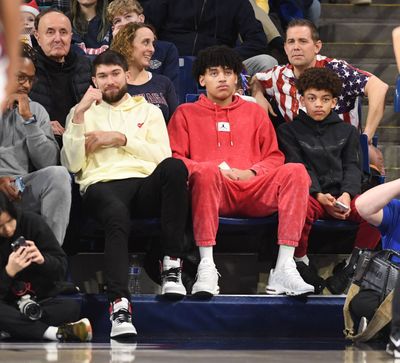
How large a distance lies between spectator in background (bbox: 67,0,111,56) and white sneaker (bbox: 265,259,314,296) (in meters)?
2.16

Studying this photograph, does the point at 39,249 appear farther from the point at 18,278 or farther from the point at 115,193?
the point at 115,193

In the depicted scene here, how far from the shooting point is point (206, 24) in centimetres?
669

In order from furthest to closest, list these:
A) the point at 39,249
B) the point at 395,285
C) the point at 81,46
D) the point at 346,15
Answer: the point at 346,15
the point at 81,46
the point at 39,249
the point at 395,285

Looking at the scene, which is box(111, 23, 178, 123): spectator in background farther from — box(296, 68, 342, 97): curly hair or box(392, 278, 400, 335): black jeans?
box(392, 278, 400, 335): black jeans

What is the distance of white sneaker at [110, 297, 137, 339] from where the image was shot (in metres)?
4.23

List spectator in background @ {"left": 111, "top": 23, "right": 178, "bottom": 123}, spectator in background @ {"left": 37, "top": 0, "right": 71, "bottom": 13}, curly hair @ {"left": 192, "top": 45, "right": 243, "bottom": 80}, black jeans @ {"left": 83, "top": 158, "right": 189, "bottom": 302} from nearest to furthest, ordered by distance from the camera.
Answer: black jeans @ {"left": 83, "top": 158, "right": 189, "bottom": 302}
curly hair @ {"left": 192, "top": 45, "right": 243, "bottom": 80}
spectator in background @ {"left": 111, "top": 23, "right": 178, "bottom": 123}
spectator in background @ {"left": 37, "top": 0, "right": 71, "bottom": 13}

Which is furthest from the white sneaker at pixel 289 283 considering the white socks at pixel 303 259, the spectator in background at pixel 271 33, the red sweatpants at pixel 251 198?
the spectator in background at pixel 271 33

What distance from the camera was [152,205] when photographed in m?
4.65

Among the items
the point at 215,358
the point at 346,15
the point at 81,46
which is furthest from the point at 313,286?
the point at 346,15

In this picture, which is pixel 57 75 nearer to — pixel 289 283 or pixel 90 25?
pixel 90 25

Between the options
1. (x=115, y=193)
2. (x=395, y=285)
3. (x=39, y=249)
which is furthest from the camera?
(x=115, y=193)

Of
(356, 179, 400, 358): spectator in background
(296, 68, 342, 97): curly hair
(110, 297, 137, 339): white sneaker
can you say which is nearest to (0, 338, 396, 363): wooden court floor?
(110, 297, 137, 339): white sneaker

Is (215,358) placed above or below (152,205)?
below

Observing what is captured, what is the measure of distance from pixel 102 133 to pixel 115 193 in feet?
1.23
